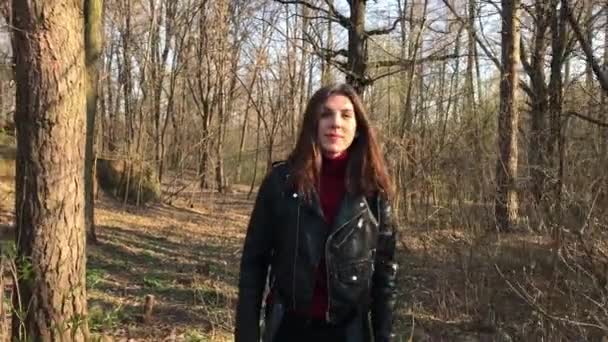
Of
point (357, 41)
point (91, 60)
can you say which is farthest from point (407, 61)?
point (91, 60)

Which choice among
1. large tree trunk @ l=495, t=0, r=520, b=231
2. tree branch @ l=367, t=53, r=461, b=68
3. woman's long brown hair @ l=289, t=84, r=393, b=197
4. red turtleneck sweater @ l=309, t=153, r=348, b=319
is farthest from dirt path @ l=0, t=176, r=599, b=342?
tree branch @ l=367, t=53, r=461, b=68

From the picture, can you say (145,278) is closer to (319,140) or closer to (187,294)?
(187,294)

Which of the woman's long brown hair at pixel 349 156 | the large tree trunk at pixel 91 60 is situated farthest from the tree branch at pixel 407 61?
the woman's long brown hair at pixel 349 156

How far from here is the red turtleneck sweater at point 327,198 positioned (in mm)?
2473

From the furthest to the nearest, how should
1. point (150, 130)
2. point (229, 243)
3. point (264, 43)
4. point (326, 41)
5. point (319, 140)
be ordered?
point (150, 130) < point (326, 41) < point (264, 43) < point (229, 243) < point (319, 140)

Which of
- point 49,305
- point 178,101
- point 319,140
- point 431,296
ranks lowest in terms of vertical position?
point 431,296

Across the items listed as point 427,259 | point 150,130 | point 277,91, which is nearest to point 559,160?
point 427,259

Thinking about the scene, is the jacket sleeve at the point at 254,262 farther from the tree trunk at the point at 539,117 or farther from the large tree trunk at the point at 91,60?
the large tree trunk at the point at 91,60

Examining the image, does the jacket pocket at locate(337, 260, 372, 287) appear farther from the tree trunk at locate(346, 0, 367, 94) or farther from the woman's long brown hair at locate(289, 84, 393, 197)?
the tree trunk at locate(346, 0, 367, 94)

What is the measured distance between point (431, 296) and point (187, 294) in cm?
315

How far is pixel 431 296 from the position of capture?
27.5 feet

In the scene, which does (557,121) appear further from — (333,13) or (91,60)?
(91,60)

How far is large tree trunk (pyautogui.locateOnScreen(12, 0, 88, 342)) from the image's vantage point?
13.5ft

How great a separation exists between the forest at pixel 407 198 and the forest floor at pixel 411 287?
0.03m
